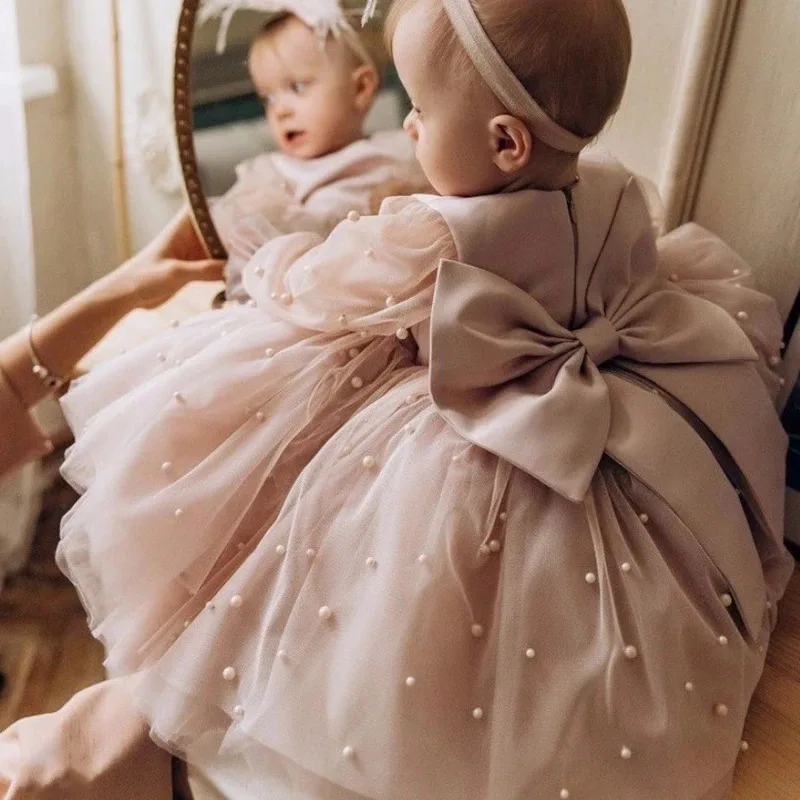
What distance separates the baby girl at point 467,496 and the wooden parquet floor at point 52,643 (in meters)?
0.06

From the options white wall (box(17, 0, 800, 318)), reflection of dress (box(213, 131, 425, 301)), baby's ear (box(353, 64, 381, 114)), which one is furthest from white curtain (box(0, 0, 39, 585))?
baby's ear (box(353, 64, 381, 114))

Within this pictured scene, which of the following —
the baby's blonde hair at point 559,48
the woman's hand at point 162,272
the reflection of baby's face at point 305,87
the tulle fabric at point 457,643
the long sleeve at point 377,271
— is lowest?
the tulle fabric at point 457,643

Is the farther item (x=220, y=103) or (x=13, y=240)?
(x=13, y=240)

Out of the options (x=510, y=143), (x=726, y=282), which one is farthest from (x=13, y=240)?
(x=726, y=282)

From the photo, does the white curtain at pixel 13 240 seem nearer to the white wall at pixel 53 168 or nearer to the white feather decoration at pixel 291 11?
the white wall at pixel 53 168

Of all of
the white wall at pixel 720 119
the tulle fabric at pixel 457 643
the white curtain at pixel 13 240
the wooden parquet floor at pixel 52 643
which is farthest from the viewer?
the white curtain at pixel 13 240

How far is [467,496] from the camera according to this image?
62 cm

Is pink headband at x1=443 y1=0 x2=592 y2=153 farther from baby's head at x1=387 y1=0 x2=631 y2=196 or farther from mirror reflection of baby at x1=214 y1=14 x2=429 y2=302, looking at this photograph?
mirror reflection of baby at x1=214 y1=14 x2=429 y2=302

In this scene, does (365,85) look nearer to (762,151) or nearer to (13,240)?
(762,151)

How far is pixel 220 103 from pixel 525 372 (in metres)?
0.53

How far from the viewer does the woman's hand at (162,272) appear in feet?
3.15

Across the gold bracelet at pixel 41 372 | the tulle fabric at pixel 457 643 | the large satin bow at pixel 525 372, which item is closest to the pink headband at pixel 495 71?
the large satin bow at pixel 525 372

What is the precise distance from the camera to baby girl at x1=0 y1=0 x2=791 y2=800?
0.58 metres

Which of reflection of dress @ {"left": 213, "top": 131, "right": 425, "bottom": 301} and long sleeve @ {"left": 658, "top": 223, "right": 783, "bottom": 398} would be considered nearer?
long sleeve @ {"left": 658, "top": 223, "right": 783, "bottom": 398}
